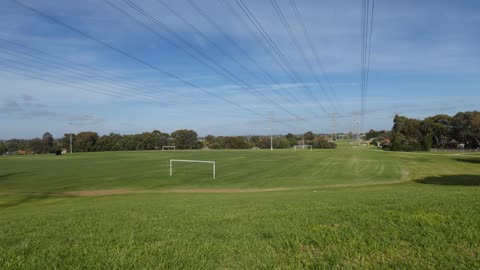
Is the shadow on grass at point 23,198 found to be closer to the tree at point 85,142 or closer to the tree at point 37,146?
the tree at point 85,142

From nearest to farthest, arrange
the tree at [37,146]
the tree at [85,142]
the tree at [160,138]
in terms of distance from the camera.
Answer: the tree at [85,142], the tree at [37,146], the tree at [160,138]

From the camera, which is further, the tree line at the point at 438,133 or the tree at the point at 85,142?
the tree at the point at 85,142

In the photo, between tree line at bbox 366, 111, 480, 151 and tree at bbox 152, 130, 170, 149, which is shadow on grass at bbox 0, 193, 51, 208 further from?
tree at bbox 152, 130, 170, 149

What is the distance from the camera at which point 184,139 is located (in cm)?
16875

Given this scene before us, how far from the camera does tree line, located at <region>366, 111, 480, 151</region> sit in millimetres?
128875

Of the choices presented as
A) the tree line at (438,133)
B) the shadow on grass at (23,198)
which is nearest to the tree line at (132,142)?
the tree line at (438,133)

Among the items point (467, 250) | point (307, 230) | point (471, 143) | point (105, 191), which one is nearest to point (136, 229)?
point (307, 230)

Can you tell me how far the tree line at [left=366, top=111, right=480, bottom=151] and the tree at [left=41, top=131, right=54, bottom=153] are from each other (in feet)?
461

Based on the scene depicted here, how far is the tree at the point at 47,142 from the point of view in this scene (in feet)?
495

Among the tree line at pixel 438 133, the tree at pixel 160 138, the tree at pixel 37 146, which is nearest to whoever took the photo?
the tree line at pixel 438 133

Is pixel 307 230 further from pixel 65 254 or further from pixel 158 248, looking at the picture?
pixel 65 254

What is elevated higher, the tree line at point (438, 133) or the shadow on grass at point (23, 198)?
the tree line at point (438, 133)

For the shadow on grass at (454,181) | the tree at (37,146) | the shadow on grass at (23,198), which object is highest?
the tree at (37,146)

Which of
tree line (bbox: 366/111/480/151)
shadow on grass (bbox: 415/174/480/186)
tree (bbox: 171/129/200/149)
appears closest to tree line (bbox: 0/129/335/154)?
tree (bbox: 171/129/200/149)
